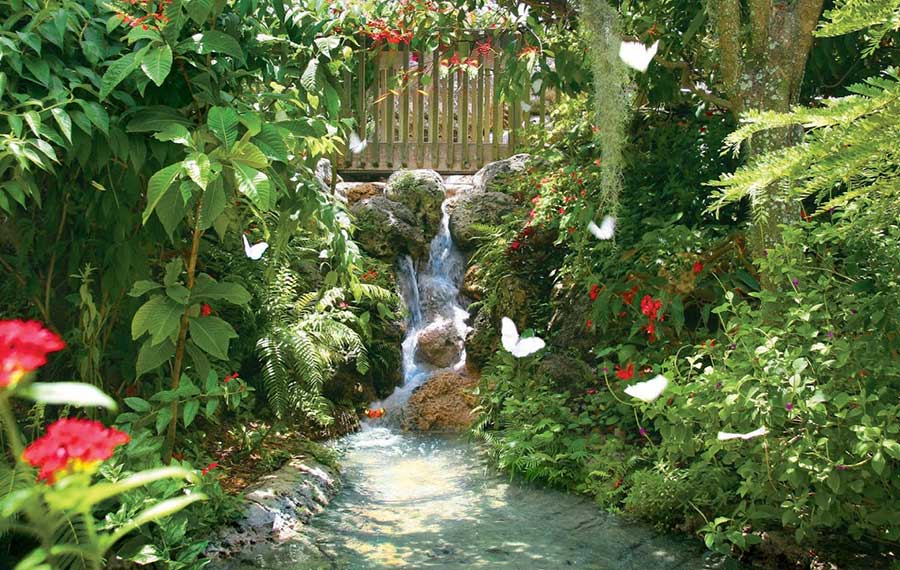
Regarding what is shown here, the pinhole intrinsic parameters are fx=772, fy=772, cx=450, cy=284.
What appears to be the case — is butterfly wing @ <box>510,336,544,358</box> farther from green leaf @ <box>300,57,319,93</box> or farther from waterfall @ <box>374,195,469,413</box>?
green leaf @ <box>300,57,319,93</box>

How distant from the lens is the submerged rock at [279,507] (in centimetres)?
320

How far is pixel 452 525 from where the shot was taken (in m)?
3.59

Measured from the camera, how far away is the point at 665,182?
15.9ft

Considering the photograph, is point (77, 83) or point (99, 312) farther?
point (99, 312)

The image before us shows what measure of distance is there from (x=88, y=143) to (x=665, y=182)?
11.2 ft

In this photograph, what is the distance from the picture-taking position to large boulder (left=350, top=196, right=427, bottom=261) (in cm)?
667

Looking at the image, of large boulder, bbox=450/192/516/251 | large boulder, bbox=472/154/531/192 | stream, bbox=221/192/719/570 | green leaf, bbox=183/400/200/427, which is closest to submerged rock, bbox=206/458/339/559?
stream, bbox=221/192/719/570

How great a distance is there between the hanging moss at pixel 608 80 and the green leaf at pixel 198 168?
2180mm

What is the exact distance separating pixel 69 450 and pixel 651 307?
358 cm

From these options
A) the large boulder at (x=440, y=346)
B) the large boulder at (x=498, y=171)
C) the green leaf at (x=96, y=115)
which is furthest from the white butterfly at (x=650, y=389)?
the large boulder at (x=498, y=171)

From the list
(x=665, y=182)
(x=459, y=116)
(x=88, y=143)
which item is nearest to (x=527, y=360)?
(x=665, y=182)

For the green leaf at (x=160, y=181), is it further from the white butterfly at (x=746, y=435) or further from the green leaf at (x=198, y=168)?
the white butterfly at (x=746, y=435)

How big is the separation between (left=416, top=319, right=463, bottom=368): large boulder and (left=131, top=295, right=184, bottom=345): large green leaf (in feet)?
12.1

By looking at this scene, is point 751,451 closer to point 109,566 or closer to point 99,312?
point 109,566
